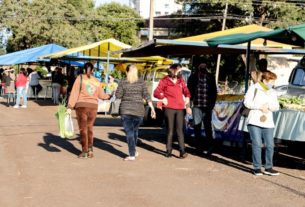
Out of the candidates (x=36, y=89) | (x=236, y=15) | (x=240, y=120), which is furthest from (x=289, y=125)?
(x=236, y=15)

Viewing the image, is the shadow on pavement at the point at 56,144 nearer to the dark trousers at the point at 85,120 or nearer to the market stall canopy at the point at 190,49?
the dark trousers at the point at 85,120

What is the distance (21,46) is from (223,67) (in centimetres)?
1923

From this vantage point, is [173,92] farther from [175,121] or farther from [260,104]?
[260,104]

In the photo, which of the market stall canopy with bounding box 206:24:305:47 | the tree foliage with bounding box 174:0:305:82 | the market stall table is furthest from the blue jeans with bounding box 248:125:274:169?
the tree foliage with bounding box 174:0:305:82

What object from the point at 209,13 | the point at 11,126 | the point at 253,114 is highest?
the point at 209,13

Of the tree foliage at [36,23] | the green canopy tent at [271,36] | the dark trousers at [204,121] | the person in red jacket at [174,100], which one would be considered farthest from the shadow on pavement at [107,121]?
the tree foliage at [36,23]

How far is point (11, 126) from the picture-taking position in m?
15.3

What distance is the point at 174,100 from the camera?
32.9 feet

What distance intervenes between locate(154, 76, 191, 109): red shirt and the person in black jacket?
47 cm

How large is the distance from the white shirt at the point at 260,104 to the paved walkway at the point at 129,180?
889mm

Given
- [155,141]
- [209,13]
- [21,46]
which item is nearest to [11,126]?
[155,141]

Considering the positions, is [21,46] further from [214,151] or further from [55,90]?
[214,151]

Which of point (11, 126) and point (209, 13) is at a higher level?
point (209, 13)

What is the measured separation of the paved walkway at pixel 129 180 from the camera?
688 cm
